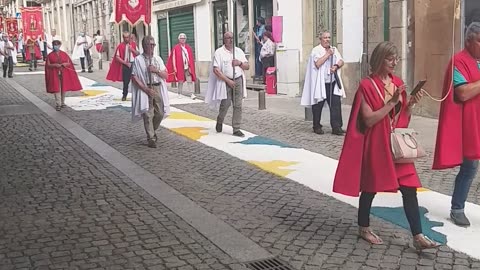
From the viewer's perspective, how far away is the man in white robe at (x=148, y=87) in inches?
387

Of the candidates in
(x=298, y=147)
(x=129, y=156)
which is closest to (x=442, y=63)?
(x=298, y=147)

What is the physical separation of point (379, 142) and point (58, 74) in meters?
11.3

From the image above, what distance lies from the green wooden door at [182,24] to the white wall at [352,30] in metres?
11.7

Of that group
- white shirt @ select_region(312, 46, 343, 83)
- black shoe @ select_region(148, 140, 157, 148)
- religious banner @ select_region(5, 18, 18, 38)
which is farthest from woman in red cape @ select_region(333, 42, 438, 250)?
religious banner @ select_region(5, 18, 18, 38)

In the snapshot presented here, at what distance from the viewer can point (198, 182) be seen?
7.51m

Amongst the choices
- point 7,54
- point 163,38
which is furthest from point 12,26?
point 7,54

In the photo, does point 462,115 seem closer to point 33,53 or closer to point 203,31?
point 203,31

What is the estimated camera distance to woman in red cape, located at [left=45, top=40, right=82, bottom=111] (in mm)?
14719

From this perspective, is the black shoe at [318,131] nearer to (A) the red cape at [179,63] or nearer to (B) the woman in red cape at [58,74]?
(B) the woman in red cape at [58,74]

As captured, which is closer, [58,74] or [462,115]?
[462,115]

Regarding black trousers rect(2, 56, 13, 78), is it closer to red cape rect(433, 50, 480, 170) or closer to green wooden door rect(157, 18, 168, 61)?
green wooden door rect(157, 18, 168, 61)

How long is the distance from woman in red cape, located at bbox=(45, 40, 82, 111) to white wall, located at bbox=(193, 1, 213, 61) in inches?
364

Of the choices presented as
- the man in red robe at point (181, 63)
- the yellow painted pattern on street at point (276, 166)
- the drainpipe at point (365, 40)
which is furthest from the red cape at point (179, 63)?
the yellow painted pattern on street at point (276, 166)

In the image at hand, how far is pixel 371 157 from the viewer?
4871mm
